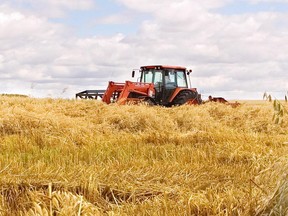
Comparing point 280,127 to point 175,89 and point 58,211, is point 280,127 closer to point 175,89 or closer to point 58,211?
point 175,89

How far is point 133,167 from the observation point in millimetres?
6367

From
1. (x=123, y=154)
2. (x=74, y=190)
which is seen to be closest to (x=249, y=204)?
(x=74, y=190)

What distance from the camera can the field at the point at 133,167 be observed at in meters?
4.33

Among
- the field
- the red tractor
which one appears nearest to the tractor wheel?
the red tractor

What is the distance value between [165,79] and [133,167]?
43.0ft

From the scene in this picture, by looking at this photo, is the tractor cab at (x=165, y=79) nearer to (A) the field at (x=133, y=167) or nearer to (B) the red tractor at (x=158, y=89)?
(B) the red tractor at (x=158, y=89)

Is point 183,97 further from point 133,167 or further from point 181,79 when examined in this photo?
point 133,167

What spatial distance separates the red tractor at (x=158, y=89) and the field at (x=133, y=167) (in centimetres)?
458

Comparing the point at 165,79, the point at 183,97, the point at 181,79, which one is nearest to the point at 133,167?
the point at 183,97

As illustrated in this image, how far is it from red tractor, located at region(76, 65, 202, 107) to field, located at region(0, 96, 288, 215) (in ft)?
15.0

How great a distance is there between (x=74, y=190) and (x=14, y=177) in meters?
0.74

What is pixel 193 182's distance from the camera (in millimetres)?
5664

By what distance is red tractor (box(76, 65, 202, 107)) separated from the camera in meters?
17.9

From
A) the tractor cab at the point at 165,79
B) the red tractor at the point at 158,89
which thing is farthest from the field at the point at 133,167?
the tractor cab at the point at 165,79
